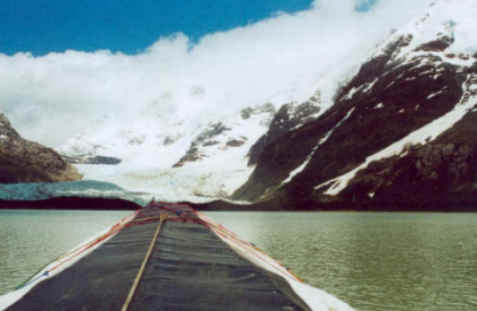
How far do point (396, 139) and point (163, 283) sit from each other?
142m

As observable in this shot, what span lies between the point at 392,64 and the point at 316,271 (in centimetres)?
17220

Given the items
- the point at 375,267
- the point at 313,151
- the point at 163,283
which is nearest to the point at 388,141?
the point at 313,151

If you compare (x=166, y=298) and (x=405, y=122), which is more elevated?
(x=405, y=122)

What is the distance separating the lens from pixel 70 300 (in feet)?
21.0

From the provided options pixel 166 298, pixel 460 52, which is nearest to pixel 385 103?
pixel 460 52

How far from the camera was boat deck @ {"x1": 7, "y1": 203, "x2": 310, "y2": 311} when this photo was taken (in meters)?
6.16

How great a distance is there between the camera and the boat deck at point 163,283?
6.16 meters

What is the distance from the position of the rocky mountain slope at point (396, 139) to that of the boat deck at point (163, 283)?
10834 cm

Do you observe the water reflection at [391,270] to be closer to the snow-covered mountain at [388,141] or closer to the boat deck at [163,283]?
the boat deck at [163,283]

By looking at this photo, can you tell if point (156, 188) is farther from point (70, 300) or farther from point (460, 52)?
point (70, 300)

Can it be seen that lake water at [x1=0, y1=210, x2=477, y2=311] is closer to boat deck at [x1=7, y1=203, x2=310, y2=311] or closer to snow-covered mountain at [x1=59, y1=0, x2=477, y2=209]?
boat deck at [x1=7, y1=203, x2=310, y2=311]

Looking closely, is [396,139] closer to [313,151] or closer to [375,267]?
[313,151]

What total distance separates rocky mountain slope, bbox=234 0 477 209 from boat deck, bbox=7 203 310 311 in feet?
355

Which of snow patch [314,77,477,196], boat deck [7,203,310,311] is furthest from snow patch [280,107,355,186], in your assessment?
boat deck [7,203,310,311]
